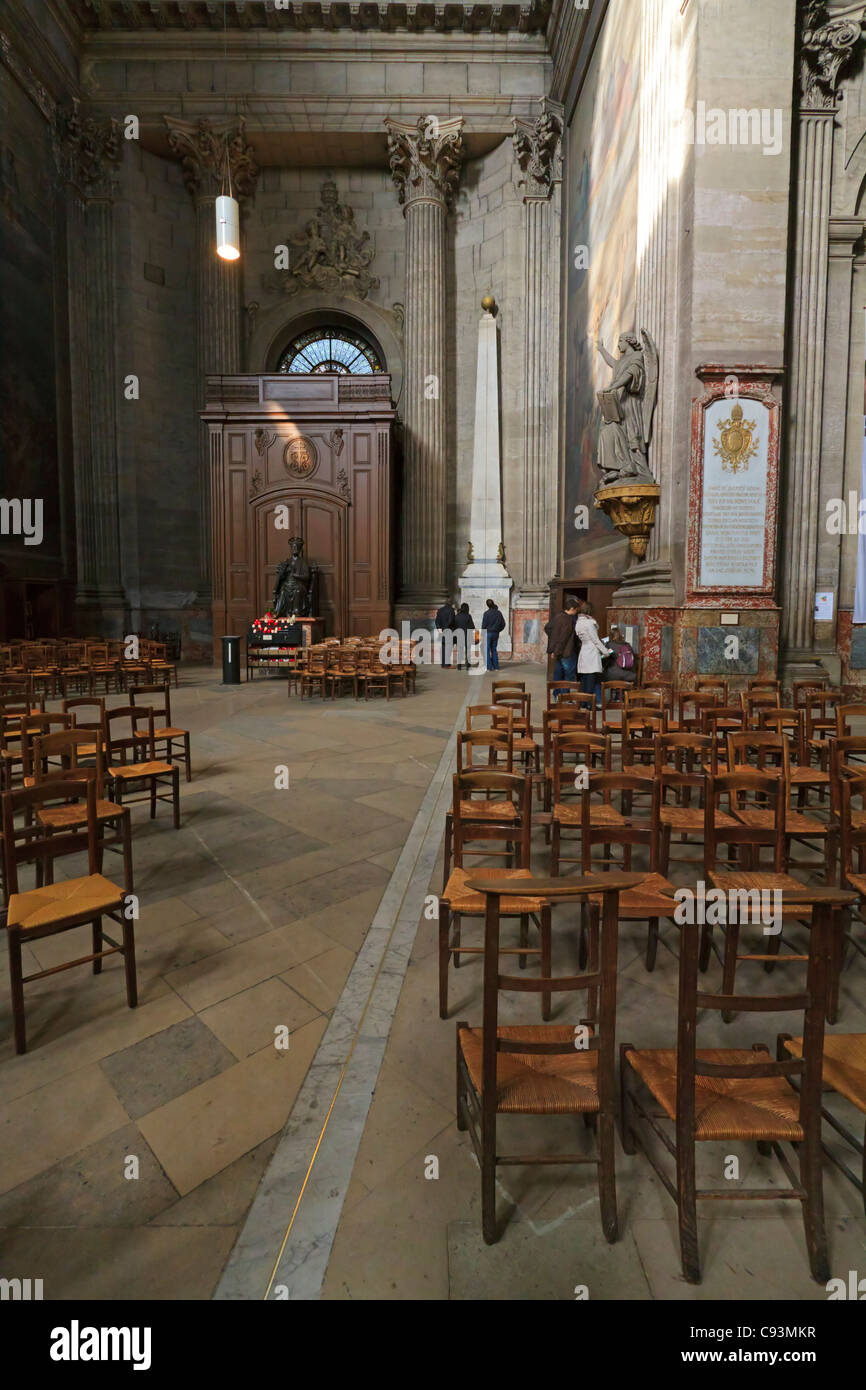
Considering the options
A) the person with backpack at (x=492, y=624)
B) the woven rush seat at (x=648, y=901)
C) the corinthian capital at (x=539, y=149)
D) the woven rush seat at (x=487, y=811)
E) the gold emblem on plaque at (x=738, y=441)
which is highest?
the corinthian capital at (x=539, y=149)

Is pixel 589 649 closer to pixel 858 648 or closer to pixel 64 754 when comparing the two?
pixel 858 648

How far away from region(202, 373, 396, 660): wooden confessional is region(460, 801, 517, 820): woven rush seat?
1288 cm

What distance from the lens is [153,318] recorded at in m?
18.0

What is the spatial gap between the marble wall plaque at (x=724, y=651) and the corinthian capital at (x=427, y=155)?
609 inches

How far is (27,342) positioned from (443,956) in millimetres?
18462

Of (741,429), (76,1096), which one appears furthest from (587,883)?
(741,429)

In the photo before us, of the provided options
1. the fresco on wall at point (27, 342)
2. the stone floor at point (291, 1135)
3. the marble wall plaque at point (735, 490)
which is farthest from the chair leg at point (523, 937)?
the fresco on wall at point (27, 342)

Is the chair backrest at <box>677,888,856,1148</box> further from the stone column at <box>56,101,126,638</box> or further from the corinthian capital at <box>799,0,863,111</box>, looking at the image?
the stone column at <box>56,101,126,638</box>

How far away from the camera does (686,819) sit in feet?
12.0

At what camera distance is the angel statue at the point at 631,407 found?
9336 millimetres

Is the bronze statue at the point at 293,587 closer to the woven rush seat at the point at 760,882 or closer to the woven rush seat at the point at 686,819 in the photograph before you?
the woven rush seat at the point at 686,819

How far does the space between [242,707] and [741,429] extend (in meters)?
7.89

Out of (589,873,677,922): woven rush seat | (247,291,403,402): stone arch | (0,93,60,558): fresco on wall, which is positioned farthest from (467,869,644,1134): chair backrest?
(247,291,403,402): stone arch
